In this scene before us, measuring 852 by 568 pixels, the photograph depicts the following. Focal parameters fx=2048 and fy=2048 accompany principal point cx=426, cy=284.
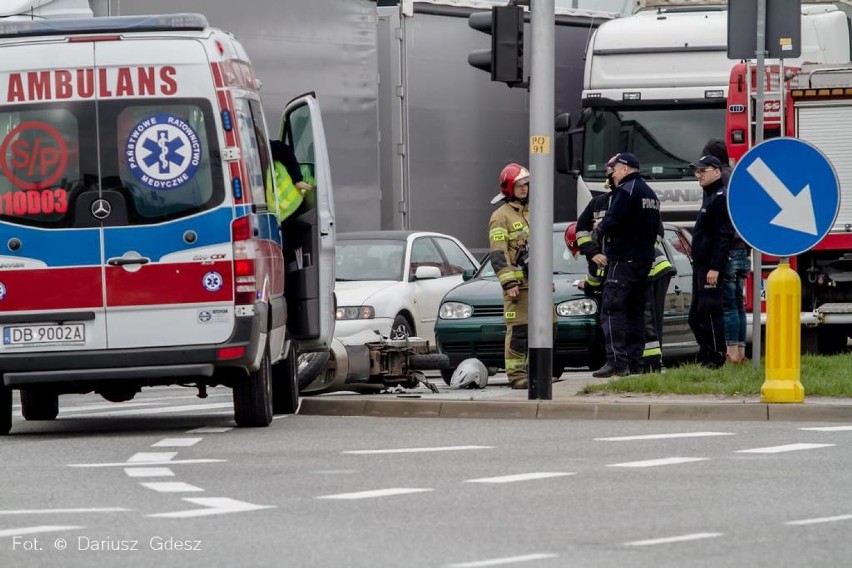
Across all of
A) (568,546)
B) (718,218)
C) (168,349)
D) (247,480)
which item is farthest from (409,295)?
(568,546)

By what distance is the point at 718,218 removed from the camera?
15.9 metres

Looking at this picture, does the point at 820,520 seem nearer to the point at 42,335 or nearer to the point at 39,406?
the point at 42,335

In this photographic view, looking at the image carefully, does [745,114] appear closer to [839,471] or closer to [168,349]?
[168,349]

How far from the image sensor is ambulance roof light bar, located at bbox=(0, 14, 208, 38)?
1285cm

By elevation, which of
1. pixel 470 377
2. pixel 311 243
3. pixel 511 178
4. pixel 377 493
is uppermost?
pixel 511 178

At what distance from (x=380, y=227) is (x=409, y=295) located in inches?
120

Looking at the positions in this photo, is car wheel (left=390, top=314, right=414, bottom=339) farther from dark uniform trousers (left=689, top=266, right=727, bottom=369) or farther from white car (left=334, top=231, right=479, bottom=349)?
dark uniform trousers (left=689, top=266, right=727, bottom=369)

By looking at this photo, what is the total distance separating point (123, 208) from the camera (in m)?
12.7

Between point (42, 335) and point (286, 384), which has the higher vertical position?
point (42, 335)

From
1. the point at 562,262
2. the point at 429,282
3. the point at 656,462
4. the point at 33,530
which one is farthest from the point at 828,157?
the point at 33,530

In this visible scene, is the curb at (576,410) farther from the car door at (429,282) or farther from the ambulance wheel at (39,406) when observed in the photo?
the car door at (429,282)

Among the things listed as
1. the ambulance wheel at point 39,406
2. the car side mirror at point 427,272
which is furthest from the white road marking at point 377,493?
the car side mirror at point 427,272

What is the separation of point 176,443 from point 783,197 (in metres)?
4.27

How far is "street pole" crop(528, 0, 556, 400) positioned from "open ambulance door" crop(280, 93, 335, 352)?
4.72ft
